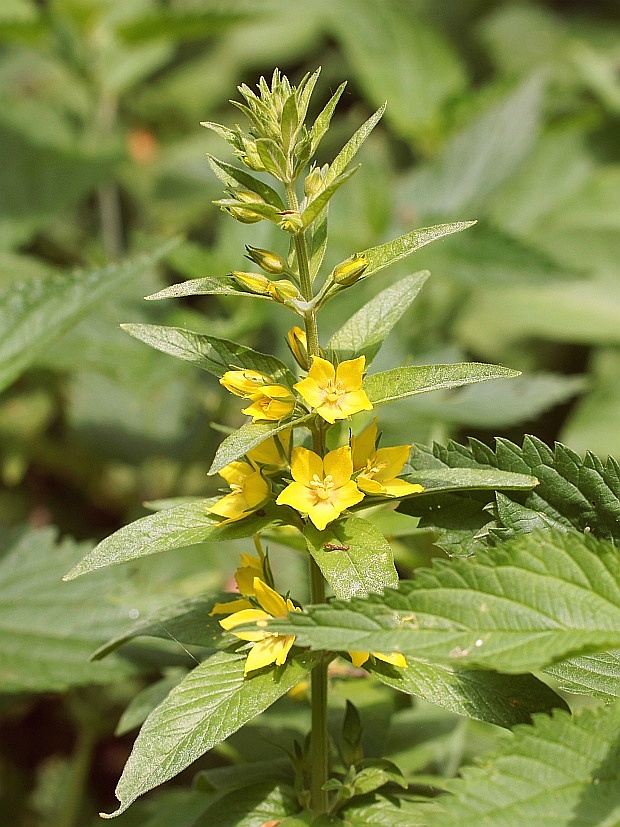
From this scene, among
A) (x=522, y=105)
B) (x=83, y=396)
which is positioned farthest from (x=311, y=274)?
(x=522, y=105)

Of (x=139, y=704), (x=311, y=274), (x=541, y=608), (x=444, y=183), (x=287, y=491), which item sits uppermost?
(x=444, y=183)

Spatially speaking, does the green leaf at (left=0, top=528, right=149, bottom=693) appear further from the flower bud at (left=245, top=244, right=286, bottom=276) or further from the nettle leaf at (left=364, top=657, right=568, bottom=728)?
the flower bud at (left=245, top=244, right=286, bottom=276)

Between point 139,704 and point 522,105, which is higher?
point 522,105

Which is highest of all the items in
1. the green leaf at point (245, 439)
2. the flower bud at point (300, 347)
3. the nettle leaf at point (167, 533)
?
the flower bud at point (300, 347)

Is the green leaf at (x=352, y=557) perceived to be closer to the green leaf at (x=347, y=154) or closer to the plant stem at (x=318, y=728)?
the plant stem at (x=318, y=728)

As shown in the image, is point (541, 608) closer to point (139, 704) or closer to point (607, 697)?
point (607, 697)

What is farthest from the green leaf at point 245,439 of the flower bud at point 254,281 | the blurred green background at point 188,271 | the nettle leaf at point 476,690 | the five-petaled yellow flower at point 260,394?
the blurred green background at point 188,271
